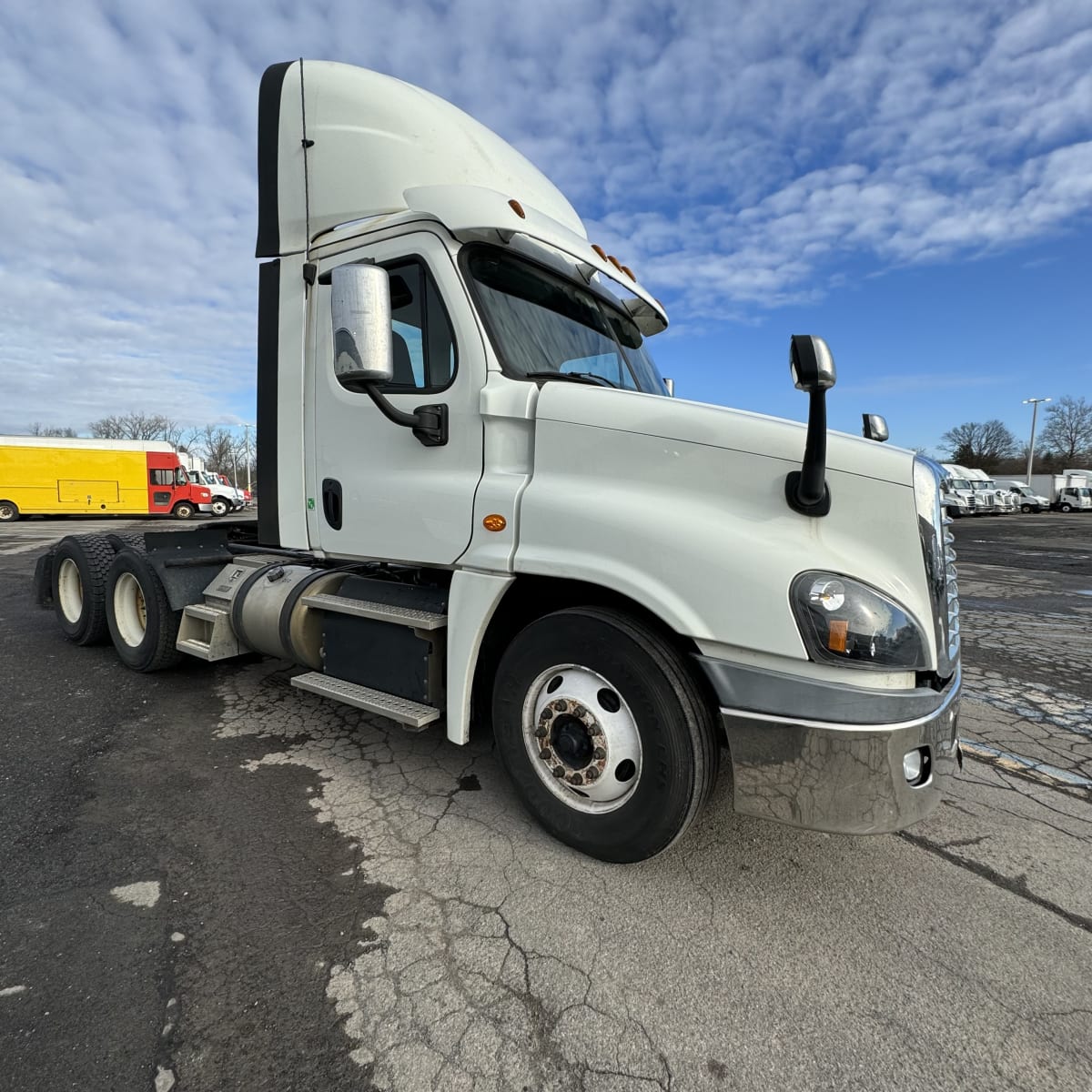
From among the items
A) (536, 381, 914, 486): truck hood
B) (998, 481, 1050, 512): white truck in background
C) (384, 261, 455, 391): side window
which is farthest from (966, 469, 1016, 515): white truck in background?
(384, 261, 455, 391): side window

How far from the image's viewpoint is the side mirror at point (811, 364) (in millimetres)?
1938

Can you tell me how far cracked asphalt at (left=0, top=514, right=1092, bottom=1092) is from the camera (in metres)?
1.72

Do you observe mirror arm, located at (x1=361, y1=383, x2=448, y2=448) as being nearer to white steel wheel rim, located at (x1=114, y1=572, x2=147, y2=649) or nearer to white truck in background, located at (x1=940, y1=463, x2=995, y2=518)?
white steel wheel rim, located at (x1=114, y1=572, x2=147, y2=649)

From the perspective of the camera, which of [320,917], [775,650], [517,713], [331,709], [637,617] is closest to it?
[775,650]

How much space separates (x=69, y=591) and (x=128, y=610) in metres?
1.18

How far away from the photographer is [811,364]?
1938 millimetres

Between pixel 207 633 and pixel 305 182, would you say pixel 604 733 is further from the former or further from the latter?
pixel 207 633

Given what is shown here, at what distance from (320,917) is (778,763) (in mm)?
1713

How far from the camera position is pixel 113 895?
2.36 metres

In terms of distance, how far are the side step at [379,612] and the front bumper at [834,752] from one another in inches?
52.3

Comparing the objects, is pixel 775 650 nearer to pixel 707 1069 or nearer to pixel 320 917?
pixel 707 1069

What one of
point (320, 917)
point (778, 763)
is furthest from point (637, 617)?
point (320, 917)

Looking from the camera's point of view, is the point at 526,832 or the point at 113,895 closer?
the point at 113,895

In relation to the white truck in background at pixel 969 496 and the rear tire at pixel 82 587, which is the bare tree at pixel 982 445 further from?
the rear tire at pixel 82 587
